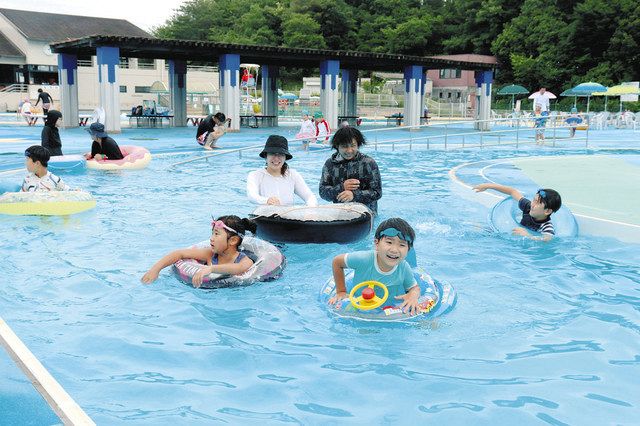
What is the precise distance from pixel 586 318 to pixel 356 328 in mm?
1813

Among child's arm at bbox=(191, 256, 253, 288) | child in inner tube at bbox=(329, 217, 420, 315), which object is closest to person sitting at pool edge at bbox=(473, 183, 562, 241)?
child in inner tube at bbox=(329, 217, 420, 315)

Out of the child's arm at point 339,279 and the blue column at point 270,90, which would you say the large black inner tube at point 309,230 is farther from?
the blue column at point 270,90

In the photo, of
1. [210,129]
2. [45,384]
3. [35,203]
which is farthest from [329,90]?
[45,384]

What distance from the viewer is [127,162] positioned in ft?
45.3

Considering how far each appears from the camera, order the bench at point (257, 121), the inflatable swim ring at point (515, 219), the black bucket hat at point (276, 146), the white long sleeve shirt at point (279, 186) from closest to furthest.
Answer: the black bucket hat at point (276, 146) → the white long sleeve shirt at point (279, 186) → the inflatable swim ring at point (515, 219) → the bench at point (257, 121)

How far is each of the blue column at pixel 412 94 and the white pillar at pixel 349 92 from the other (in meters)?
5.38

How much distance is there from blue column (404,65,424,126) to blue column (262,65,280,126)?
681 cm

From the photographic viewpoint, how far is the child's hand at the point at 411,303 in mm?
4598

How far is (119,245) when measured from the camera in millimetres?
7293

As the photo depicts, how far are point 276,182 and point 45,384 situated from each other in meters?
4.16

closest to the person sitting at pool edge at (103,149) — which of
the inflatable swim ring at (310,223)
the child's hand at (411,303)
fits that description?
the inflatable swim ring at (310,223)

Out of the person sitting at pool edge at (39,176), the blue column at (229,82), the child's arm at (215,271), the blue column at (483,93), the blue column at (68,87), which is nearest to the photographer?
the child's arm at (215,271)

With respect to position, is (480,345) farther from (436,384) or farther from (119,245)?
(119,245)

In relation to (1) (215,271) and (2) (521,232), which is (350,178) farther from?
(1) (215,271)
